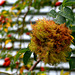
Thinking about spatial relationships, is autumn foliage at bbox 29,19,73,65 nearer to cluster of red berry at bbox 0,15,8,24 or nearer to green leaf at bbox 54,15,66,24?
green leaf at bbox 54,15,66,24

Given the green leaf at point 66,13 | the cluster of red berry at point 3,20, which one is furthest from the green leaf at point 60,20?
the cluster of red berry at point 3,20

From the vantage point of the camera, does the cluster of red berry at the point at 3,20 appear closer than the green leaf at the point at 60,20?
No

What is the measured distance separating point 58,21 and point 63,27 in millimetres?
30

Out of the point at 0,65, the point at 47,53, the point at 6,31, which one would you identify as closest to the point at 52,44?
the point at 47,53

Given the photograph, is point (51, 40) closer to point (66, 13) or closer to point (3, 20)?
point (66, 13)

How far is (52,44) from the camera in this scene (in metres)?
0.40

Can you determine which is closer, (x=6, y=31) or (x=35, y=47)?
(x=35, y=47)

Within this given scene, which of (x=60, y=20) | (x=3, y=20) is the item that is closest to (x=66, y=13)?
(x=60, y=20)

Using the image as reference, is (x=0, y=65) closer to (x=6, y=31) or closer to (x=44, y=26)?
(x=6, y=31)

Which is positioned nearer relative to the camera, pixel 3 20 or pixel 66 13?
pixel 66 13

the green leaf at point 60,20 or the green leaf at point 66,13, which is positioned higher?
the green leaf at point 66,13

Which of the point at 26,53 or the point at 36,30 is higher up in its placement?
the point at 36,30

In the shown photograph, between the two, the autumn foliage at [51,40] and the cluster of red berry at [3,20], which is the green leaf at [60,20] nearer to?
the autumn foliage at [51,40]

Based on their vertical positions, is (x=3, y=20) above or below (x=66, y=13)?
below
